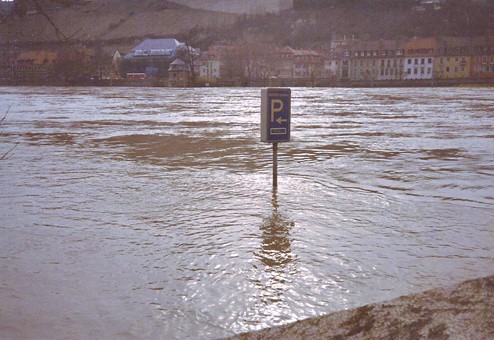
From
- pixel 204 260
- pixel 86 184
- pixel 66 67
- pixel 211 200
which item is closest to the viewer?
pixel 204 260

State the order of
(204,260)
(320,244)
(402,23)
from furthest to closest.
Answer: (402,23) < (320,244) < (204,260)

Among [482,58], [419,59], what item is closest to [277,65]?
[419,59]

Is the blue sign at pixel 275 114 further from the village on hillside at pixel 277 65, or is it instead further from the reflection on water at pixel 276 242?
the village on hillside at pixel 277 65

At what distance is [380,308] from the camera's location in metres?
2.38

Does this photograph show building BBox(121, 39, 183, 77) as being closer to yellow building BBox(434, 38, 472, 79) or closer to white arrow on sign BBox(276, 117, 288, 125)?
yellow building BBox(434, 38, 472, 79)

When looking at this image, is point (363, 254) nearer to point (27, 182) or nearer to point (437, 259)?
point (437, 259)

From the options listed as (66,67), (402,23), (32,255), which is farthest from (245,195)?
(402,23)

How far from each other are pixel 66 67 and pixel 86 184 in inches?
4298

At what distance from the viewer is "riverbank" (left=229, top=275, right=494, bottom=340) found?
6.66 feet

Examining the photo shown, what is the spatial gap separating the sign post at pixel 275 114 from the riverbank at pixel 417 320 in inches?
131

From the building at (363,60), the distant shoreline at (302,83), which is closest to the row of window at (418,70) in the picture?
the building at (363,60)

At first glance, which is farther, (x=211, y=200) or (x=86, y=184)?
(x=86, y=184)

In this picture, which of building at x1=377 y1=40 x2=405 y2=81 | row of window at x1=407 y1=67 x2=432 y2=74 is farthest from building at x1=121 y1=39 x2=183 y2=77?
row of window at x1=407 y1=67 x2=432 y2=74

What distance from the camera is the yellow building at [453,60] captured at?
123000 mm
